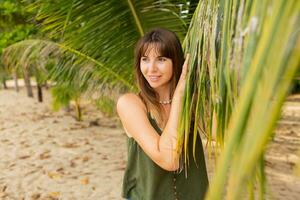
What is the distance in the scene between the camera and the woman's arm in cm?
111

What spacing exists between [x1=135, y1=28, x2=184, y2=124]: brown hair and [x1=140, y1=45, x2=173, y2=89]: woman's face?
16 millimetres

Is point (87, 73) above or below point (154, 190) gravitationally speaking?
above

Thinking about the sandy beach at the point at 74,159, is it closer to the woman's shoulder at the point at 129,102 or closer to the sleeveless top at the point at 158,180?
the sleeveless top at the point at 158,180

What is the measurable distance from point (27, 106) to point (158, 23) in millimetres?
10442

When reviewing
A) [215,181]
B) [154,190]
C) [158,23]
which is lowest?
[154,190]

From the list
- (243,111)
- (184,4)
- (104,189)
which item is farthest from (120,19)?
(243,111)

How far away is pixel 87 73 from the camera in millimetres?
3830

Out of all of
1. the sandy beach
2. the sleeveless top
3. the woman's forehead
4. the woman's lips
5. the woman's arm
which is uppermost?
the woman's forehead

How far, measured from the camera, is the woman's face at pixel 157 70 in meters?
1.31

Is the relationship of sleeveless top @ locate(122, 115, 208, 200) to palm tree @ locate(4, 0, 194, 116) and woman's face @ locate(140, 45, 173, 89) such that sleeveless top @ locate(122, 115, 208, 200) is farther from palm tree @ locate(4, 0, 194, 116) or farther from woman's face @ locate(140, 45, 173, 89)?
palm tree @ locate(4, 0, 194, 116)

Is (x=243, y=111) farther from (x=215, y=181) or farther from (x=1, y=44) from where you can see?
(x=1, y=44)

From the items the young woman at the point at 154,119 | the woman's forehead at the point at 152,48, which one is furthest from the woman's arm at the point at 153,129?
the woman's forehead at the point at 152,48

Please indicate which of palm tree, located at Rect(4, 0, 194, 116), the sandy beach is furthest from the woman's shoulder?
the sandy beach

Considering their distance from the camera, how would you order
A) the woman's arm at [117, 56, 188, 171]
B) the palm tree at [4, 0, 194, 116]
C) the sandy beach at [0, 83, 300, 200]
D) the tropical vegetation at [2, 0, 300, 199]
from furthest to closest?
1. the sandy beach at [0, 83, 300, 200]
2. the palm tree at [4, 0, 194, 116]
3. the woman's arm at [117, 56, 188, 171]
4. the tropical vegetation at [2, 0, 300, 199]
